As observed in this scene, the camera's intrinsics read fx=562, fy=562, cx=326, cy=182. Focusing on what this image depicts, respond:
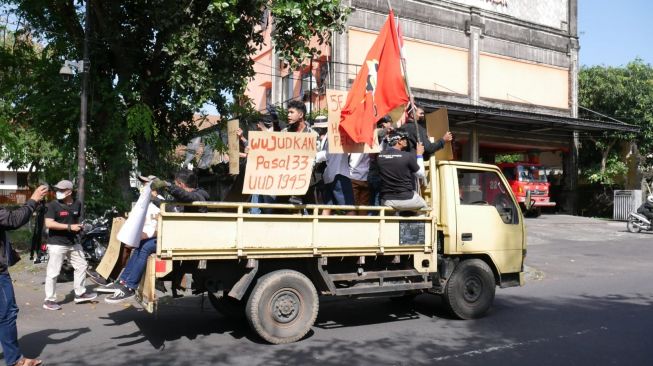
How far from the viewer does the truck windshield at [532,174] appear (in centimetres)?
2280

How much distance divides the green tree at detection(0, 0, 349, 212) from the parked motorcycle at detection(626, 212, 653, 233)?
1406cm

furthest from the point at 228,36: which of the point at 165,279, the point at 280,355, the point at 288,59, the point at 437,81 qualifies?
the point at 437,81

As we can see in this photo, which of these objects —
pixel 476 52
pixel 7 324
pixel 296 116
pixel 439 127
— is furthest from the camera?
pixel 476 52

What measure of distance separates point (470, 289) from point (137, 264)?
13.3 ft

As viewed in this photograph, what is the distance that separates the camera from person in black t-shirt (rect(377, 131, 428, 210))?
21.4 ft

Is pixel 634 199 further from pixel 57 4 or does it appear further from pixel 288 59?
pixel 57 4

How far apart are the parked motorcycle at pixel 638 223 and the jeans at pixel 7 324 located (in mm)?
19574

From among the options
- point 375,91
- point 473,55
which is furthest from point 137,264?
point 473,55

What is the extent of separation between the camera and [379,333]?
653cm

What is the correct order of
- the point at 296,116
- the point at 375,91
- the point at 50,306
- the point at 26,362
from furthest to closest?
the point at 50,306
the point at 375,91
the point at 296,116
the point at 26,362

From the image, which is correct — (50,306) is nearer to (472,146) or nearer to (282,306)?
(282,306)

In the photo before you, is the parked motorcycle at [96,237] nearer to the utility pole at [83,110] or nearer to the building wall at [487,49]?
the utility pole at [83,110]

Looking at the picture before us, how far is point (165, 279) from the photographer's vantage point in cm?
573

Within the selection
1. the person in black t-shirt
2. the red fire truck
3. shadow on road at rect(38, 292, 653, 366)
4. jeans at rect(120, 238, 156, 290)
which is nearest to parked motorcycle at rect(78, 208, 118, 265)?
shadow on road at rect(38, 292, 653, 366)
